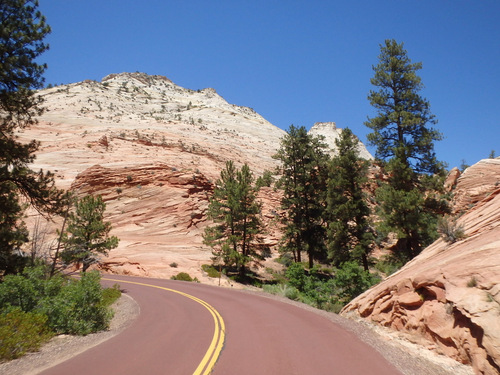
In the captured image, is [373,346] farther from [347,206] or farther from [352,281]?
[347,206]

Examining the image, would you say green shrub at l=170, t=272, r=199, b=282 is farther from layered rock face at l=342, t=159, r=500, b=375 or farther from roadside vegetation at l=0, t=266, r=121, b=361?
layered rock face at l=342, t=159, r=500, b=375

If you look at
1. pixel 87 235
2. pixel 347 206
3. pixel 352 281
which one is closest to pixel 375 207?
pixel 347 206

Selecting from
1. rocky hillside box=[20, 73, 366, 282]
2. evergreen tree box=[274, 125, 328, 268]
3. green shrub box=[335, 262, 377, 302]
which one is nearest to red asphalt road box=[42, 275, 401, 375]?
green shrub box=[335, 262, 377, 302]

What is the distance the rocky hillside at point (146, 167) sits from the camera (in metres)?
29.5

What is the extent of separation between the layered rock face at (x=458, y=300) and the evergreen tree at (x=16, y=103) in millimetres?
13921

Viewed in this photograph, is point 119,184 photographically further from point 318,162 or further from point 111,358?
point 111,358

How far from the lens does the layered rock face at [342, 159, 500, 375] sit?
5.38 m

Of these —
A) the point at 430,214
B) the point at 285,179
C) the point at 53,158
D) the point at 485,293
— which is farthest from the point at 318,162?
the point at 53,158

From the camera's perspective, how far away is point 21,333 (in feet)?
20.3

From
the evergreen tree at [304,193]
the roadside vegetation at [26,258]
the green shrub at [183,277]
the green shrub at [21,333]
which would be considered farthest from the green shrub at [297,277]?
the green shrub at [21,333]

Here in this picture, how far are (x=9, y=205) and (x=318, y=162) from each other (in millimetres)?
24707

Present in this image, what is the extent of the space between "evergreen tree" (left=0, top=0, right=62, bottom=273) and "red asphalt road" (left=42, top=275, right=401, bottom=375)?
22.7ft

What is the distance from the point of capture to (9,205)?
11.7m

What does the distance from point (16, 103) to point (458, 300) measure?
15.7 metres
